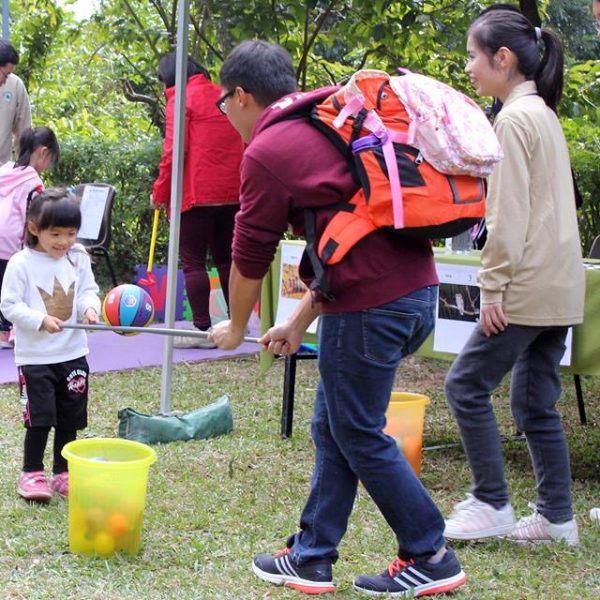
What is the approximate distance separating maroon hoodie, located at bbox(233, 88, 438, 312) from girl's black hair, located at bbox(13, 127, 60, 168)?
4.56 metres

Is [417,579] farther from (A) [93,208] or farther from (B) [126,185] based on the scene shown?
(B) [126,185]

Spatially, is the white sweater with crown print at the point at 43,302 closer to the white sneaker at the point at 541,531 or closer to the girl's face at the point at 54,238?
the girl's face at the point at 54,238

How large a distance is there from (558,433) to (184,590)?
1438mm

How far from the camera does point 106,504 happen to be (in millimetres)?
3537

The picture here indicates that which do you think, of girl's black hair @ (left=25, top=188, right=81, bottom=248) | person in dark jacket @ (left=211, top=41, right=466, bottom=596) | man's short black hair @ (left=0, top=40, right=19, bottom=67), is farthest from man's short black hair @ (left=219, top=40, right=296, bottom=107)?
man's short black hair @ (left=0, top=40, right=19, bottom=67)

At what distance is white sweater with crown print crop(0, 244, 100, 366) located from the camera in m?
4.11

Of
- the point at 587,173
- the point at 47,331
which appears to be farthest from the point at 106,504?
the point at 587,173

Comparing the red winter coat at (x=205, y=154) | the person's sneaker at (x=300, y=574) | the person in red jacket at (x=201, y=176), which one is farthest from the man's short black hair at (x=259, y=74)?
the red winter coat at (x=205, y=154)

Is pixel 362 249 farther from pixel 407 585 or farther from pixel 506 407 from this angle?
pixel 506 407

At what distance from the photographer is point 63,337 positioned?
4176mm

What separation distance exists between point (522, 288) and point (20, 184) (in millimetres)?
4594

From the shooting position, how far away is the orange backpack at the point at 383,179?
2.80 meters

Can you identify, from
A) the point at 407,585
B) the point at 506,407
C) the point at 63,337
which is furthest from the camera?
the point at 506,407

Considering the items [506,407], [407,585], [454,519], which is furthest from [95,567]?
[506,407]
